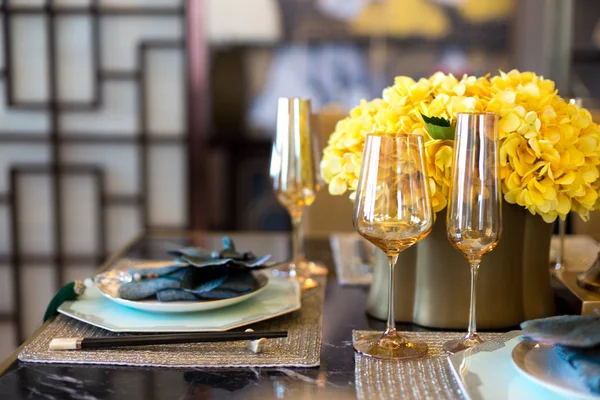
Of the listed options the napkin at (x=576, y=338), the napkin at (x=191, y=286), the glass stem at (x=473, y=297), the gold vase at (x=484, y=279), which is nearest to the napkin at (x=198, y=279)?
the napkin at (x=191, y=286)

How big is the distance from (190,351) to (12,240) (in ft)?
8.34

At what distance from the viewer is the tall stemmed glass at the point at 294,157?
134cm

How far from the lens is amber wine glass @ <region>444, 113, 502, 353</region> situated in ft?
3.08

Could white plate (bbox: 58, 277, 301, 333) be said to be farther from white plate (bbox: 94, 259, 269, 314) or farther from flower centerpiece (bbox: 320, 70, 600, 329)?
flower centerpiece (bbox: 320, 70, 600, 329)

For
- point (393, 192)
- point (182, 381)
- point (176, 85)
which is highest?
point (176, 85)

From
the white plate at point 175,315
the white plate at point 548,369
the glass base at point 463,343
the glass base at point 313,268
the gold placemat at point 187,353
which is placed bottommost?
the gold placemat at point 187,353

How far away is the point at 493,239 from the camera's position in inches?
37.7

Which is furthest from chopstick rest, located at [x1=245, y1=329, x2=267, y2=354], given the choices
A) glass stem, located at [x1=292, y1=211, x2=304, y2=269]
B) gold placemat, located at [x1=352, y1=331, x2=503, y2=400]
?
glass stem, located at [x1=292, y1=211, x2=304, y2=269]

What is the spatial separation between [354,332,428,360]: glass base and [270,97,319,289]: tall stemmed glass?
1.01 ft

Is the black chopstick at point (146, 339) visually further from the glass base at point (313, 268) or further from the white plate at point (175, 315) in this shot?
the glass base at point (313, 268)

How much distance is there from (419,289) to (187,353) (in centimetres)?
34

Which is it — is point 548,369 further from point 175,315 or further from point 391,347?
point 175,315

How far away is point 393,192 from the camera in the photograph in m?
0.93

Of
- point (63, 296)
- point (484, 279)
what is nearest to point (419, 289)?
point (484, 279)
